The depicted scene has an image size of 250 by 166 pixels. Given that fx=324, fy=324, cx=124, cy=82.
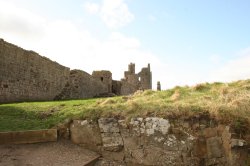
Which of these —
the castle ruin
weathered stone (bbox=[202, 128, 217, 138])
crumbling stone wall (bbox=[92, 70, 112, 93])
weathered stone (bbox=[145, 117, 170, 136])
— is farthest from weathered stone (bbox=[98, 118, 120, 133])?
crumbling stone wall (bbox=[92, 70, 112, 93])

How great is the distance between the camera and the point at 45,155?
932cm

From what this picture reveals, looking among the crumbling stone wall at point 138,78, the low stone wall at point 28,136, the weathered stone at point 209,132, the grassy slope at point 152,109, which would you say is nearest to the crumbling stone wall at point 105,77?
the crumbling stone wall at point 138,78

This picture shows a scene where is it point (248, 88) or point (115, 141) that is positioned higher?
point (248, 88)

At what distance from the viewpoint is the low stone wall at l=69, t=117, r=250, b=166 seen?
370 inches

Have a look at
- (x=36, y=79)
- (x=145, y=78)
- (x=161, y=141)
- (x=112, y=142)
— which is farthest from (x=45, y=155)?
(x=145, y=78)

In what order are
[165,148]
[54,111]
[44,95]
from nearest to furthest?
[165,148]
[54,111]
[44,95]

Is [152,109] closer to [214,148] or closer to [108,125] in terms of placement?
[108,125]

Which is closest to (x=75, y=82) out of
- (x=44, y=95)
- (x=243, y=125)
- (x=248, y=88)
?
(x=44, y=95)

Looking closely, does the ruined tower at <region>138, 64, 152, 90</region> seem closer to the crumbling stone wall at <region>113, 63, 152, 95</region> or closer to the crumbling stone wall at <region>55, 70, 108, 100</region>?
the crumbling stone wall at <region>113, 63, 152, 95</region>

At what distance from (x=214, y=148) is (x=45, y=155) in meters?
4.92

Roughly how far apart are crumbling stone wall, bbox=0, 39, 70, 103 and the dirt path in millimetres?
6977

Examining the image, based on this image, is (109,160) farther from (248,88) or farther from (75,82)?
(75,82)

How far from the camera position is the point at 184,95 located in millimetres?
12578

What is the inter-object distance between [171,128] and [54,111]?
4502mm
